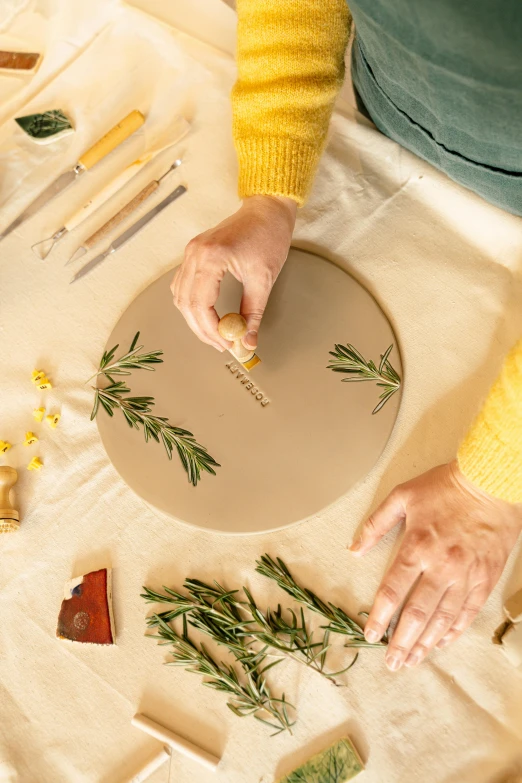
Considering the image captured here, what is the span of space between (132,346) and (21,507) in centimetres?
27

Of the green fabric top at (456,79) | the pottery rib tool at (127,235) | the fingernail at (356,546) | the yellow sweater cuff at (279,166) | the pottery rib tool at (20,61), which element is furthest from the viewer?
the pottery rib tool at (20,61)

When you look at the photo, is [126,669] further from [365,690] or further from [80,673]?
[365,690]

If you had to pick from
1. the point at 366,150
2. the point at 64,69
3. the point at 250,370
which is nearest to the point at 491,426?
the point at 250,370

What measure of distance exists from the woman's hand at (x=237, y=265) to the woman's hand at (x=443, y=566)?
0.30 metres

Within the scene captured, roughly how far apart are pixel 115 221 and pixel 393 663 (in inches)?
28.9

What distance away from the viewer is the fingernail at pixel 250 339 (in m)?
0.82

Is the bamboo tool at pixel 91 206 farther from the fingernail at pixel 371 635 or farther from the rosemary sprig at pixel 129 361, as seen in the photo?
the fingernail at pixel 371 635

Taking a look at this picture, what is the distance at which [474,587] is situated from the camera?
0.71 metres

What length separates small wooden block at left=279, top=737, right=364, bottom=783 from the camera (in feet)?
2.30

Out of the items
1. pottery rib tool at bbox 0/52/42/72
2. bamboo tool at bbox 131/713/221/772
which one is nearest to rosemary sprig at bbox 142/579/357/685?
bamboo tool at bbox 131/713/221/772

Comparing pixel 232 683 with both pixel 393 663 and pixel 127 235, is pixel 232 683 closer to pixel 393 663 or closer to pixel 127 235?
pixel 393 663

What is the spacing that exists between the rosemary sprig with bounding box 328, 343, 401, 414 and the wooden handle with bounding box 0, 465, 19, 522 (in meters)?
0.45

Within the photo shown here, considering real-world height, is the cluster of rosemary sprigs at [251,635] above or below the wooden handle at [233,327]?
below

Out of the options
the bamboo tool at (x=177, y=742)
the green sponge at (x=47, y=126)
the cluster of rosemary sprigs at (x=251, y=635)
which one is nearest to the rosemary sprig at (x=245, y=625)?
the cluster of rosemary sprigs at (x=251, y=635)
